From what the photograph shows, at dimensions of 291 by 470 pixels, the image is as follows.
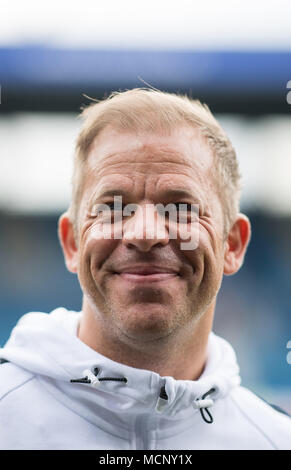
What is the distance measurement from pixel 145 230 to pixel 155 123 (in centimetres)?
29

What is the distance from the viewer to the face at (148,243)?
1.35 m

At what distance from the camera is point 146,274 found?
1.37 m

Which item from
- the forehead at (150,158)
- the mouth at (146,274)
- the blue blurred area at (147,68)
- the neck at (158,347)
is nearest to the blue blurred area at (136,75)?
the blue blurred area at (147,68)

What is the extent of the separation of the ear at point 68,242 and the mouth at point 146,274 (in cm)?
Answer: 31

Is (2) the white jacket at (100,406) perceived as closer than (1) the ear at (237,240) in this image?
Yes

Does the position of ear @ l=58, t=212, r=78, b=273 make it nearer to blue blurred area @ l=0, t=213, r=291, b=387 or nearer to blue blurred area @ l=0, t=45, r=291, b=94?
blue blurred area @ l=0, t=45, r=291, b=94

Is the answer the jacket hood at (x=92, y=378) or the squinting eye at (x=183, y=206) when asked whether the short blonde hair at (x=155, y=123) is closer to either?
the squinting eye at (x=183, y=206)

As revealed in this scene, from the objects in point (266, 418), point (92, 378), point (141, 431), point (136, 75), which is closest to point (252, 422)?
point (266, 418)

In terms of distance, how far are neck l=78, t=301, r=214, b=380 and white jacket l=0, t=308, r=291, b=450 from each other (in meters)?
0.04

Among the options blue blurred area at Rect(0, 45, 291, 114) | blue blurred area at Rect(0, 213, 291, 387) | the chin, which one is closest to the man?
the chin

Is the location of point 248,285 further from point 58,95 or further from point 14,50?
point 14,50

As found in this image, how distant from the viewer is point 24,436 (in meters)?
1.40

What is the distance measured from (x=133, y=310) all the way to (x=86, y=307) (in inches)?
9.5
